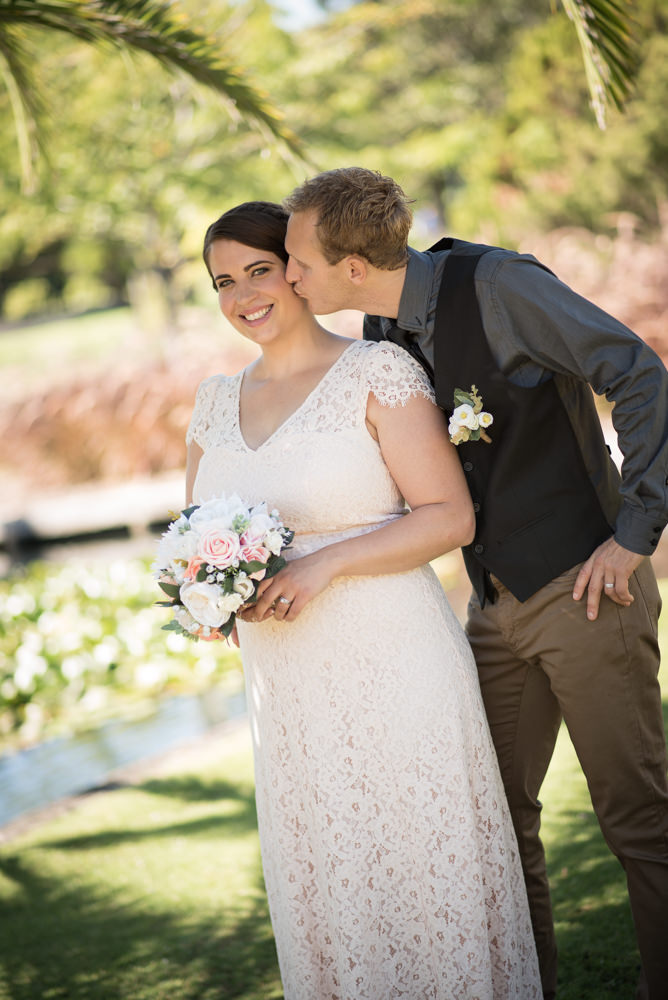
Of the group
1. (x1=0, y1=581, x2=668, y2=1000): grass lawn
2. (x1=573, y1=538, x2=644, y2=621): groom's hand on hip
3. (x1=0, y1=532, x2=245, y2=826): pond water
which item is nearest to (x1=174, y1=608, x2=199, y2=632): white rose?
(x1=573, y1=538, x2=644, y2=621): groom's hand on hip

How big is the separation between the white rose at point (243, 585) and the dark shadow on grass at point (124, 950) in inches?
67.1

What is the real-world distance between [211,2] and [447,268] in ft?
45.4

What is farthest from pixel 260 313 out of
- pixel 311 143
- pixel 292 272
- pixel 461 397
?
pixel 311 143

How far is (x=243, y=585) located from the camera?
8.05 ft

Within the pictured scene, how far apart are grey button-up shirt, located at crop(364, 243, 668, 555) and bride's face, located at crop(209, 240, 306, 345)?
438 mm

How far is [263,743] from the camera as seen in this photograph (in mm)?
2799

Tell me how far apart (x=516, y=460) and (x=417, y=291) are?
1.72 ft

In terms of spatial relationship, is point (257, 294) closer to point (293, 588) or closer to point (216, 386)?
point (216, 386)

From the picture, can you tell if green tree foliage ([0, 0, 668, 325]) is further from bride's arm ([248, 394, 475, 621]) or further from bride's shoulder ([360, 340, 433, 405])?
bride's arm ([248, 394, 475, 621])

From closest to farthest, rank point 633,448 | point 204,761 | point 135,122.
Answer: point 633,448
point 204,761
point 135,122

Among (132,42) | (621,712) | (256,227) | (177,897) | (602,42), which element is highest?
(132,42)

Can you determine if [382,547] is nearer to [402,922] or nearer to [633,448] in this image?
[633,448]

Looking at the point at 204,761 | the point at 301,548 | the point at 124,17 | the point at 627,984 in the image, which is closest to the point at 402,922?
the point at 627,984

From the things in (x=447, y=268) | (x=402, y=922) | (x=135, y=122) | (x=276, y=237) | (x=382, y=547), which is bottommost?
(x=402, y=922)
